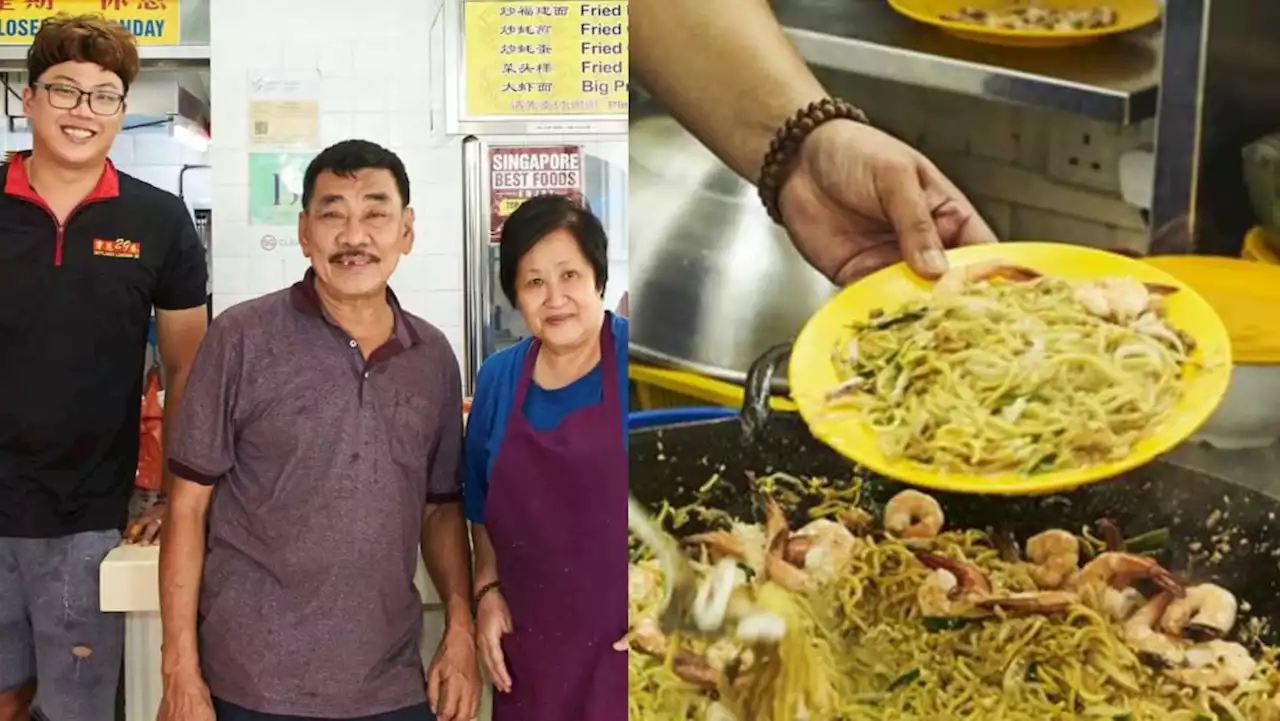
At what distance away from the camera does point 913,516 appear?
1995mm

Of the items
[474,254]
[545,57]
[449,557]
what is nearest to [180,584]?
[449,557]

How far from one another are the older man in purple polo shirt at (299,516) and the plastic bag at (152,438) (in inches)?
8.9

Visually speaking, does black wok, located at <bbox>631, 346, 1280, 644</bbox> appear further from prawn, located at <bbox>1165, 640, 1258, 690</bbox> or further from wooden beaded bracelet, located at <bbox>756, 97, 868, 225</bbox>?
wooden beaded bracelet, located at <bbox>756, 97, 868, 225</bbox>

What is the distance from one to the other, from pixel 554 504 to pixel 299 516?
45cm

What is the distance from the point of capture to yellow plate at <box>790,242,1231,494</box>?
6.24 ft

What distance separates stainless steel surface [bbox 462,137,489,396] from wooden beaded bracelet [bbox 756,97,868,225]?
22.3 inches

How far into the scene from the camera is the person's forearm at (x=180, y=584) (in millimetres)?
1931

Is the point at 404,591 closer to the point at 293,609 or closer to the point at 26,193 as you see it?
the point at 293,609

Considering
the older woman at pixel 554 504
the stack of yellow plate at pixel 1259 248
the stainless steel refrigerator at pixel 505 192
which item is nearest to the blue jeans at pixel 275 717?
the older woman at pixel 554 504

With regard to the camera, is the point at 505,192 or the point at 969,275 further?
the point at 505,192

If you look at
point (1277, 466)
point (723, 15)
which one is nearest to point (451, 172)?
point (723, 15)

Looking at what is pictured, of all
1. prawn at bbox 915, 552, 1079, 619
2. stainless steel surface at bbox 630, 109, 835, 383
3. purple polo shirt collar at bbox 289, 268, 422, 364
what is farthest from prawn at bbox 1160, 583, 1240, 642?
purple polo shirt collar at bbox 289, 268, 422, 364

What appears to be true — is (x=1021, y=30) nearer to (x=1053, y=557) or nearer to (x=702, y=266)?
(x=702, y=266)

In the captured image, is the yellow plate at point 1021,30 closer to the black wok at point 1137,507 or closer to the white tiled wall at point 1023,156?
the white tiled wall at point 1023,156
